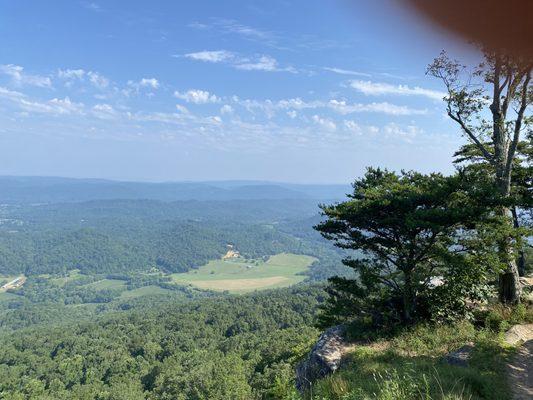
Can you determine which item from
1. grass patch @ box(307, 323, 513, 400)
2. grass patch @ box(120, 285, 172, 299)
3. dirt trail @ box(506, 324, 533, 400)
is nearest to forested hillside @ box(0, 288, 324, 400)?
grass patch @ box(307, 323, 513, 400)

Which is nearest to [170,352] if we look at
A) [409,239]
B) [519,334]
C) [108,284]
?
[409,239]

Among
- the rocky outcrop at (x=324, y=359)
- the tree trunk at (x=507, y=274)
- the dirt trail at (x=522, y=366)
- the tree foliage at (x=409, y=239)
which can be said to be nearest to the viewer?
the dirt trail at (x=522, y=366)

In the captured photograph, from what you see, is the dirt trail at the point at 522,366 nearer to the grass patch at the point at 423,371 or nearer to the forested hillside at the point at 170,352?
the grass patch at the point at 423,371

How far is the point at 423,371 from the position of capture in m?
6.59

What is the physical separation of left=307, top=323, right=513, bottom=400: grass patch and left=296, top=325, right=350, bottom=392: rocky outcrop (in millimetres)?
511

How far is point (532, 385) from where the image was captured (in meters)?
6.43

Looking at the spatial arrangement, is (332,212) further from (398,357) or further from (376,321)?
(398,357)

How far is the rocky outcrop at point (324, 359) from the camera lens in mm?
9992

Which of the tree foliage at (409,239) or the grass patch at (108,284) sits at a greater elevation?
the tree foliage at (409,239)

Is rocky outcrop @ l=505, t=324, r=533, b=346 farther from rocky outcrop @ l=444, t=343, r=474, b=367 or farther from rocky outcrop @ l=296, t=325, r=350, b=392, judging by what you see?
rocky outcrop @ l=296, t=325, r=350, b=392

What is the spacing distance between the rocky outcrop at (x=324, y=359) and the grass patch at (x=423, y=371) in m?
0.51

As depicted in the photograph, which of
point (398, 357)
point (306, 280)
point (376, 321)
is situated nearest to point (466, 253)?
point (376, 321)

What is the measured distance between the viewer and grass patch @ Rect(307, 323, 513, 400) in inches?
186

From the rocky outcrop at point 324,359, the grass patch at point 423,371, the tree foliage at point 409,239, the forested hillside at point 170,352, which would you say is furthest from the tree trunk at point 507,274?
the forested hillside at point 170,352
